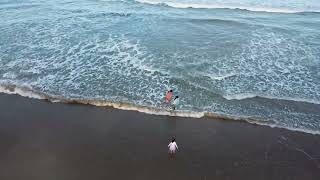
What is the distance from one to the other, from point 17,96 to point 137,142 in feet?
22.0

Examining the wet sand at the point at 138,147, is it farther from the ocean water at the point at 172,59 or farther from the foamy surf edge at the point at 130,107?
the ocean water at the point at 172,59

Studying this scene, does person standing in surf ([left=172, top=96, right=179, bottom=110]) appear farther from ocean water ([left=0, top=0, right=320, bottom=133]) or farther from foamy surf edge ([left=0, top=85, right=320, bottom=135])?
ocean water ([left=0, top=0, right=320, bottom=133])

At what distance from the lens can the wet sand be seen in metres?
11.9

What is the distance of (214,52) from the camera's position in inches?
840

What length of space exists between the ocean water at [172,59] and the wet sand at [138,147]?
44.1 inches

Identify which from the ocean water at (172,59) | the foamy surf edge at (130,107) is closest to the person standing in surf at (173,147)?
the foamy surf edge at (130,107)

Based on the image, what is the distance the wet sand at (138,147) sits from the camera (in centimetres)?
1190

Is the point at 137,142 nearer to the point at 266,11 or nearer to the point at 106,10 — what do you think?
the point at 106,10

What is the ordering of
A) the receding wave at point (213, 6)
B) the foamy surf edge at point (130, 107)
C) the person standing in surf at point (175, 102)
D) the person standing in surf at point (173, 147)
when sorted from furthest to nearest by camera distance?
the receding wave at point (213, 6) < the person standing in surf at point (175, 102) < the foamy surf edge at point (130, 107) < the person standing in surf at point (173, 147)

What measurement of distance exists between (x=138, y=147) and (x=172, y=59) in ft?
27.2

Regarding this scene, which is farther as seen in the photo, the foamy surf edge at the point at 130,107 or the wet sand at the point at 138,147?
the foamy surf edge at the point at 130,107

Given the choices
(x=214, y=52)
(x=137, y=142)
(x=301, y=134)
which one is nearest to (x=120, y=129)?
(x=137, y=142)

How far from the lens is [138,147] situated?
1303 centimetres

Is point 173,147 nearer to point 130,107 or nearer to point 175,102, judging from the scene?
point 175,102
